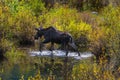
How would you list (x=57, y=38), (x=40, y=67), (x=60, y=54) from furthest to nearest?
(x=57, y=38)
(x=60, y=54)
(x=40, y=67)

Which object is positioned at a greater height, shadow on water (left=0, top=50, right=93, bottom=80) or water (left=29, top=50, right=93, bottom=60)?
shadow on water (left=0, top=50, right=93, bottom=80)

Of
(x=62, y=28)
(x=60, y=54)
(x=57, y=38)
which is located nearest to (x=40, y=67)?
(x=60, y=54)

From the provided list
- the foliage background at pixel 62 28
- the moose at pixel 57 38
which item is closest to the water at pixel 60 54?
the moose at pixel 57 38

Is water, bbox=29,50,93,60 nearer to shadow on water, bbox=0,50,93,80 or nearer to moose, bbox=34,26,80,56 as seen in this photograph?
moose, bbox=34,26,80,56

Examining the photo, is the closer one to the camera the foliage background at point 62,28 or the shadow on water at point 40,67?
the shadow on water at point 40,67

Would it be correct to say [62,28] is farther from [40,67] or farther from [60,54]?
[40,67]

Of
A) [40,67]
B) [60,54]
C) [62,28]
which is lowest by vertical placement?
[60,54]

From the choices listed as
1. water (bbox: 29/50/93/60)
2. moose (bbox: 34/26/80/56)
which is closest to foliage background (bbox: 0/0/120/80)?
water (bbox: 29/50/93/60)

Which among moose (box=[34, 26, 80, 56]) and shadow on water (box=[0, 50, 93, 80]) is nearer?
shadow on water (box=[0, 50, 93, 80])

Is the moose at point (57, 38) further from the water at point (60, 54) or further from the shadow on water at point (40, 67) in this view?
the shadow on water at point (40, 67)

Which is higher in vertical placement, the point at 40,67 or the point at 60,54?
the point at 40,67

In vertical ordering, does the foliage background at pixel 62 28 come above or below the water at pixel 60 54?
above

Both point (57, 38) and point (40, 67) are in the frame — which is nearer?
point (40, 67)

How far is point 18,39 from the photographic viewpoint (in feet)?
75.0
